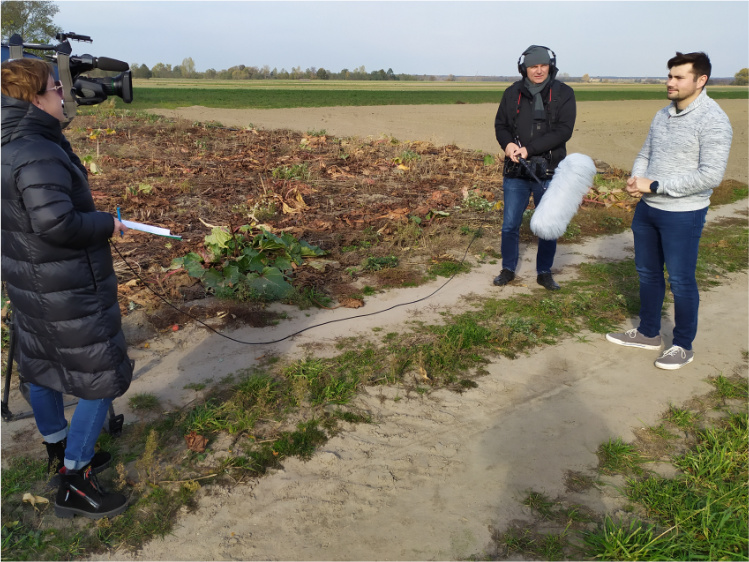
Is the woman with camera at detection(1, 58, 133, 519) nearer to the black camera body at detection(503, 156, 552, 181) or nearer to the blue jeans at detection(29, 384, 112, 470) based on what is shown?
the blue jeans at detection(29, 384, 112, 470)

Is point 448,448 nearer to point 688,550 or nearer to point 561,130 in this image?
point 688,550

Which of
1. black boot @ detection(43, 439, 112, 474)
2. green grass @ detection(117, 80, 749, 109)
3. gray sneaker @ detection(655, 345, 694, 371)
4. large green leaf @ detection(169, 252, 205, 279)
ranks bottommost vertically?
black boot @ detection(43, 439, 112, 474)

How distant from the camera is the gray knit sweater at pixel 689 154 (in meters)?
3.95

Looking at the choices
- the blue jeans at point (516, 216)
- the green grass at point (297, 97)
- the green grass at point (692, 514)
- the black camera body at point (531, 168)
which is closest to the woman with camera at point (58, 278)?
the green grass at point (692, 514)

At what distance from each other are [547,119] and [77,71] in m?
4.14

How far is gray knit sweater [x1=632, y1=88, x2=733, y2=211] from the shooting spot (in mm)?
3945

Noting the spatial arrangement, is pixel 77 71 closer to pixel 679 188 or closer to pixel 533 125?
pixel 533 125

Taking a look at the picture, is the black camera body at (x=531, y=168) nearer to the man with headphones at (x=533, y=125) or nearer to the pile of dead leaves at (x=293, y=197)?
the man with headphones at (x=533, y=125)

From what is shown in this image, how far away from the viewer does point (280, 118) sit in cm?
2952

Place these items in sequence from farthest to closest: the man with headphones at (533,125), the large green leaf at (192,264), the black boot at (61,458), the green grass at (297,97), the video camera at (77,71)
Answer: the green grass at (297,97) → the large green leaf at (192,264) → the man with headphones at (533,125) → the video camera at (77,71) → the black boot at (61,458)

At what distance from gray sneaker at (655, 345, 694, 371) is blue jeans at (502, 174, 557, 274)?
193 cm

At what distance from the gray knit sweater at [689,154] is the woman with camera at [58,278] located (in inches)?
149

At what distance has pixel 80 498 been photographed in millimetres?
2896

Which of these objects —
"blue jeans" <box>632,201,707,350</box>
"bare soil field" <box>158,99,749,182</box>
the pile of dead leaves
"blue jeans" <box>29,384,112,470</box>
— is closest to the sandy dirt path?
"blue jeans" <box>632,201,707,350</box>
